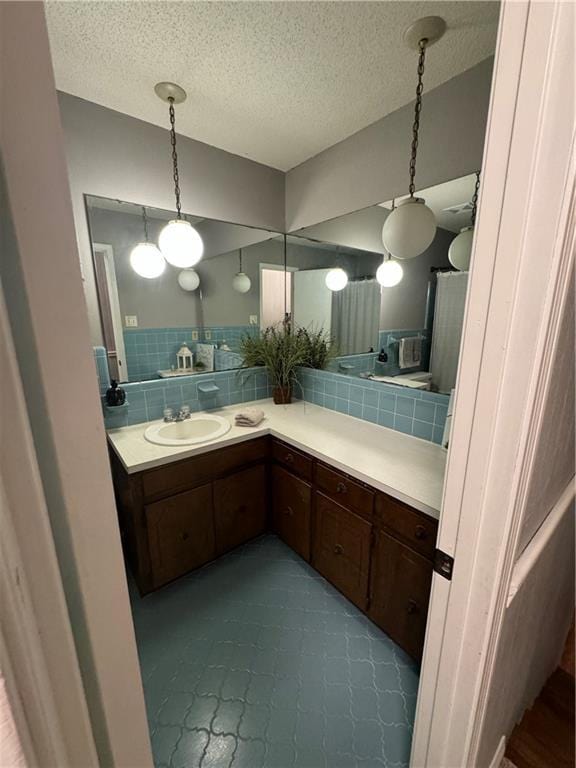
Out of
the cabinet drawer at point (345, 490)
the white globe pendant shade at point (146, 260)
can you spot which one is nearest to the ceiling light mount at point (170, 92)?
the white globe pendant shade at point (146, 260)

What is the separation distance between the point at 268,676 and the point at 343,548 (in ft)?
1.89

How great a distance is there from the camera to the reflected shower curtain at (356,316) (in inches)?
72.9

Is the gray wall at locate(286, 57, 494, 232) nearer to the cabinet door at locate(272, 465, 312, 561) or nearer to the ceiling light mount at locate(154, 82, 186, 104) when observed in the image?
the ceiling light mount at locate(154, 82, 186, 104)

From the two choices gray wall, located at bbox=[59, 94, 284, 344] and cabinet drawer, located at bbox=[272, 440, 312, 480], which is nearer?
→ gray wall, located at bbox=[59, 94, 284, 344]

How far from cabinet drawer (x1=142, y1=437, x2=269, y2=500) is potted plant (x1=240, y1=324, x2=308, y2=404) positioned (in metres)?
0.52

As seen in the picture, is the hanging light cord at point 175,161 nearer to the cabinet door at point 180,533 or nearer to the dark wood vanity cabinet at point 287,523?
the dark wood vanity cabinet at point 287,523

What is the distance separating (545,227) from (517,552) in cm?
65

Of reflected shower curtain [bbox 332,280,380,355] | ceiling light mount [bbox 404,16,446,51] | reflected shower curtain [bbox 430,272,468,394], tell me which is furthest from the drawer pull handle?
ceiling light mount [bbox 404,16,446,51]

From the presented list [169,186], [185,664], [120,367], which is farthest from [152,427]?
[169,186]

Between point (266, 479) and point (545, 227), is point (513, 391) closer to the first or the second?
point (545, 227)

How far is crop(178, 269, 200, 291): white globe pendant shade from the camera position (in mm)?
1901

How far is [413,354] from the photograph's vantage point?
167 cm

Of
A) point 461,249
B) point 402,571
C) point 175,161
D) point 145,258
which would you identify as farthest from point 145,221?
point 402,571

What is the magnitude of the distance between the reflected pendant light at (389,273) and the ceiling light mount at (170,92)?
1.21 meters
